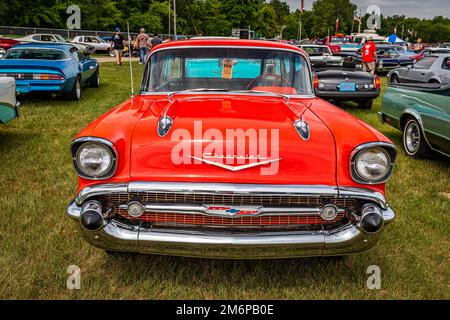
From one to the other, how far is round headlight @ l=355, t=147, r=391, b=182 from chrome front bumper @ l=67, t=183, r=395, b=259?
4.3 inches

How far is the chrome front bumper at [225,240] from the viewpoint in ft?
8.36

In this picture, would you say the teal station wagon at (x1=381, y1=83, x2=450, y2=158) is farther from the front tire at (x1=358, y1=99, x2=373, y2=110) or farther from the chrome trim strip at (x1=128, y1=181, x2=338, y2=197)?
the chrome trim strip at (x1=128, y1=181, x2=338, y2=197)

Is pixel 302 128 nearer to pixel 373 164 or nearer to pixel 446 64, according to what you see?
pixel 373 164

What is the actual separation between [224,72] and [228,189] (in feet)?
5.55

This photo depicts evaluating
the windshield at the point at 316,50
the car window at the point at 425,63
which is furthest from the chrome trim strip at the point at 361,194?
the windshield at the point at 316,50

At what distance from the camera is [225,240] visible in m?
2.54

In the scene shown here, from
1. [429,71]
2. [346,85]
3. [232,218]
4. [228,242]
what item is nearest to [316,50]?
[429,71]

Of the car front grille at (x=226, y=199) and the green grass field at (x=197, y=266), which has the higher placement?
the car front grille at (x=226, y=199)

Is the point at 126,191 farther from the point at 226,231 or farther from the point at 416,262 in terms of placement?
the point at 416,262

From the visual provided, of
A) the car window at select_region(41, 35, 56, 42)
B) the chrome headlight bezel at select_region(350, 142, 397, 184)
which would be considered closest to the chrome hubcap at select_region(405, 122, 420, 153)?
the chrome headlight bezel at select_region(350, 142, 397, 184)

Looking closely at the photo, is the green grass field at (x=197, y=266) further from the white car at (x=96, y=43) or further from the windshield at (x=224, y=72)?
the white car at (x=96, y=43)

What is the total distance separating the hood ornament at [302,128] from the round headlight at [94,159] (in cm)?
120
